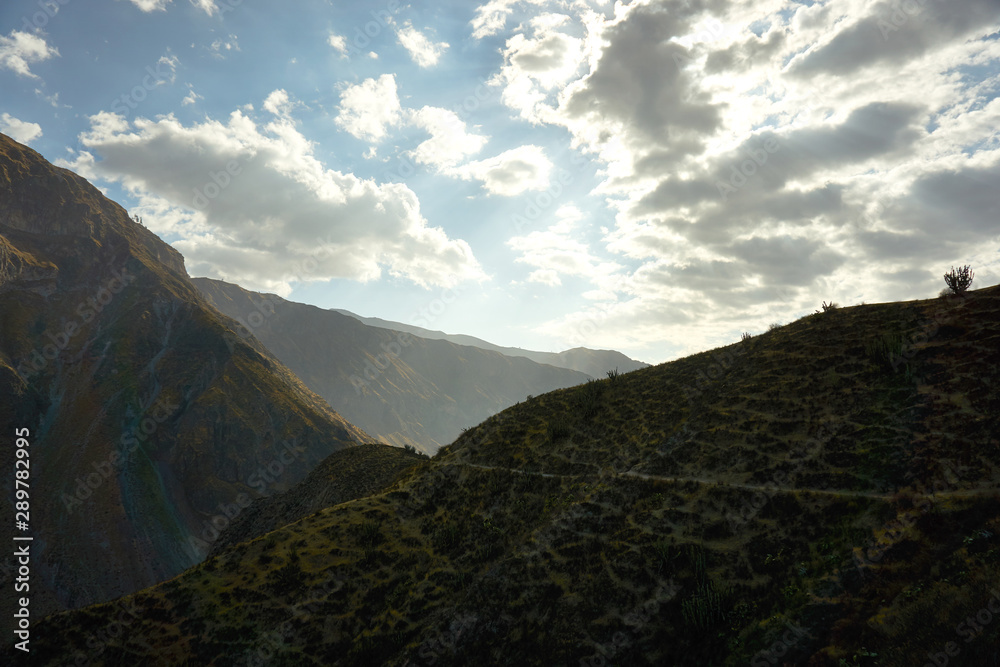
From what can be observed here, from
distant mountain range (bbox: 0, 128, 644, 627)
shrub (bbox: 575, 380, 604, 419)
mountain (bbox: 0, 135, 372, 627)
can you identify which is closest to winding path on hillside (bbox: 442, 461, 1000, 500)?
shrub (bbox: 575, 380, 604, 419)

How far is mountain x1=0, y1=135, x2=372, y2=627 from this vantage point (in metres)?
89.9

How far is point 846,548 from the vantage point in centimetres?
1439

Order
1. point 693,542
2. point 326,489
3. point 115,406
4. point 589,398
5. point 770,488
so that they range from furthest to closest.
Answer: point 115,406 → point 326,489 → point 589,398 → point 770,488 → point 693,542

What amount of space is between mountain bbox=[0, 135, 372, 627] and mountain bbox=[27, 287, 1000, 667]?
265 ft

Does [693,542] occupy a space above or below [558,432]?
below

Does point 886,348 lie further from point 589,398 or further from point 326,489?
point 326,489

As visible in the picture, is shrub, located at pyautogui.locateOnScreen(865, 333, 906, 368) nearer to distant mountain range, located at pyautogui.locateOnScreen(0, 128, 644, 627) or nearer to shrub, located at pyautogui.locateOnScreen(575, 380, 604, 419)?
shrub, located at pyautogui.locateOnScreen(575, 380, 604, 419)

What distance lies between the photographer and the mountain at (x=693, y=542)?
1273cm

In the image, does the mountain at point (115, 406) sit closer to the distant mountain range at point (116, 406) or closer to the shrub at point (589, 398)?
the distant mountain range at point (116, 406)

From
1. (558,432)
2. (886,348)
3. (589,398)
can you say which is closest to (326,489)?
(558,432)

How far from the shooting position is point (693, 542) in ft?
57.7

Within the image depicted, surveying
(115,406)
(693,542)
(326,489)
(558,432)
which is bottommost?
(326,489)

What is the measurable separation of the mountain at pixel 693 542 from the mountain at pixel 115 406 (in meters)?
80.8

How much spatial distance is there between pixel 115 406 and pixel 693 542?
491 feet
